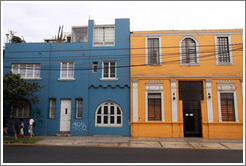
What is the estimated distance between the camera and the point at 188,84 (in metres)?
14.8

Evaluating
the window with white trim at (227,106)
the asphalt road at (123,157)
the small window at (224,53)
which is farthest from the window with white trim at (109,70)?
the window with white trim at (227,106)

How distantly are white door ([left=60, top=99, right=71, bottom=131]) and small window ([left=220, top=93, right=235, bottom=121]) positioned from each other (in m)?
11.3

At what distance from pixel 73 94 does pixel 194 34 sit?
10.3 metres

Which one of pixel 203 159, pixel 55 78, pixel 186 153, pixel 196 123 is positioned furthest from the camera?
pixel 55 78

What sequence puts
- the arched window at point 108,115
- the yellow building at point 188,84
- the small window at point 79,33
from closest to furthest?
1. the yellow building at point 188,84
2. the arched window at point 108,115
3. the small window at point 79,33

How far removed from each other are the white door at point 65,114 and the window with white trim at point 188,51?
928cm

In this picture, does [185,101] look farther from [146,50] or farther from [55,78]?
[55,78]

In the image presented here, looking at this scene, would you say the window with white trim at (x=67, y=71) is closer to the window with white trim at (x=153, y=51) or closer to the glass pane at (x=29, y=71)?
the glass pane at (x=29, y=71)

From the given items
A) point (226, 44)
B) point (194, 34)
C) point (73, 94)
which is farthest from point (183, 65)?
point (73, 94)

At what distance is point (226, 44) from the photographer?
1493cm

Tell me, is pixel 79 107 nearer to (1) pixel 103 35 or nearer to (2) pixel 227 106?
(1) pixel 103 35

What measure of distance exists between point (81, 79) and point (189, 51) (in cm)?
847

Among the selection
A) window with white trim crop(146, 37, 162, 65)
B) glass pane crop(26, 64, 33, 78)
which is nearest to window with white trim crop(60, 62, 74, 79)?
glass pane crop(26, 64, 33, 78)

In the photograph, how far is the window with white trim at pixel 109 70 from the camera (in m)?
15.5
